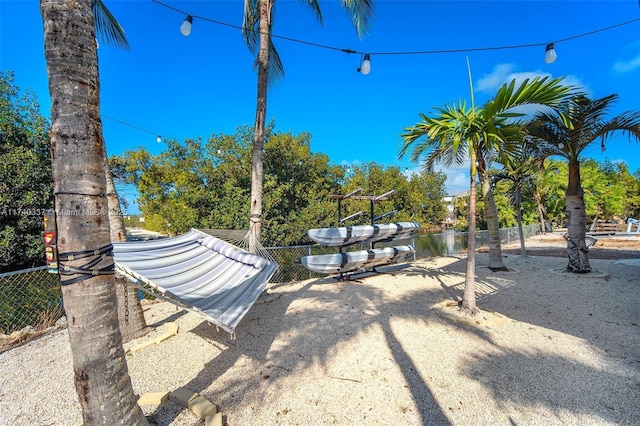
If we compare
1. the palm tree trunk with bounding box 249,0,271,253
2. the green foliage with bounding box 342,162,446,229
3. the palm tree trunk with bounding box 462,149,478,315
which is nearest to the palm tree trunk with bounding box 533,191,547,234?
the green foliage with bounding box 342,162,446,229

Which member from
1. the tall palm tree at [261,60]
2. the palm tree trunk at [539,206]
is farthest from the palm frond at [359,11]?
the palm tree trunk at [539,206]

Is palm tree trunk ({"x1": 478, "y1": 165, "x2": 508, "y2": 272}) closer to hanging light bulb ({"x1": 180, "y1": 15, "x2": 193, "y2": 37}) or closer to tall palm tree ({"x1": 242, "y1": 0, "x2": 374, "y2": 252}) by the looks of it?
tall palm tree ({"x1": 242, "y1": 0, "x2": 374, "y2": 252})

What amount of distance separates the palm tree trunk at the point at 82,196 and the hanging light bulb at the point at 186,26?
4.49 meters

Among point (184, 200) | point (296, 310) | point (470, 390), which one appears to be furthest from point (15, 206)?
point (470, 390)

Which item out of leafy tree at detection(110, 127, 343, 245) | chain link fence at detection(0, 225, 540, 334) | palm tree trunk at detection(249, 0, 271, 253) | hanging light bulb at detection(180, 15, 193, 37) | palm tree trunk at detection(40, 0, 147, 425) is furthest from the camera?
leafy tree at detection(110, 127, 343, 245)

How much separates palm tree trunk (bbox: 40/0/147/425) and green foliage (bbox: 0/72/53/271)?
888cm

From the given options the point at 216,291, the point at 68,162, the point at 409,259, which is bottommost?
the point at 409,259

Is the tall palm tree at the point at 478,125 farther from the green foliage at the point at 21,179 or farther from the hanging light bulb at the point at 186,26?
the green foliage at the point at 21,179

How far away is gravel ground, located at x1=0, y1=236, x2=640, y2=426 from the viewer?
218 centimetres

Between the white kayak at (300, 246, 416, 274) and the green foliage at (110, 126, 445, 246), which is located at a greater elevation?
the green foliage at (110, 126, 445, 246)

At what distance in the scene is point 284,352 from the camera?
3.22m

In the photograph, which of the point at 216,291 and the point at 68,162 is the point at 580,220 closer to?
the point at 216,291

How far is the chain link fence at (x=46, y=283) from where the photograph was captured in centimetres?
454

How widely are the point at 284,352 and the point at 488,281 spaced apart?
4789 millimetres
